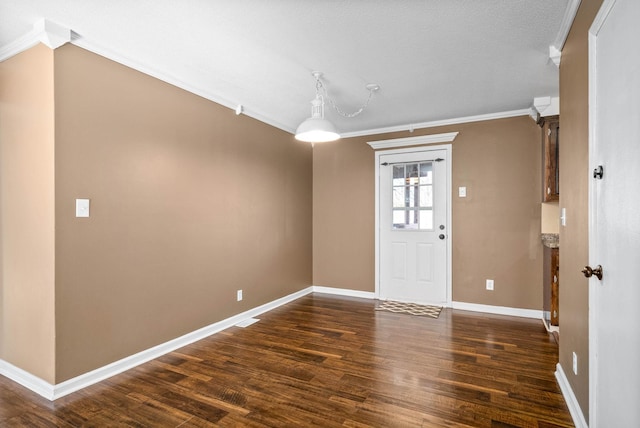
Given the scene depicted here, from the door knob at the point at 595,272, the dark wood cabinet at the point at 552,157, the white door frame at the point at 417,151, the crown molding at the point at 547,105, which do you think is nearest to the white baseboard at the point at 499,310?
the white door frame at the point at 417,151

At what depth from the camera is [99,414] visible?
2.08 m

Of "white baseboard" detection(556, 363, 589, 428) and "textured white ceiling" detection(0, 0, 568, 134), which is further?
"textured white ceiling" detection(0, 0, 568, 134)

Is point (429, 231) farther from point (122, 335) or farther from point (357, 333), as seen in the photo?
point (122, 335)

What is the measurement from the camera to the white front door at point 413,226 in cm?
449

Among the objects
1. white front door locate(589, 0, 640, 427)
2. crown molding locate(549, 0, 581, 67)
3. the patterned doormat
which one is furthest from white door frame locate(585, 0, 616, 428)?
the patterned doormat

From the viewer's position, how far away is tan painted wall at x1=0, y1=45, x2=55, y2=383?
226 centimetres

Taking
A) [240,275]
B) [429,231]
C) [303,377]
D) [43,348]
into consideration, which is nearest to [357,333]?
[303,377]

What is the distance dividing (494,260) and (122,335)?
159 inches

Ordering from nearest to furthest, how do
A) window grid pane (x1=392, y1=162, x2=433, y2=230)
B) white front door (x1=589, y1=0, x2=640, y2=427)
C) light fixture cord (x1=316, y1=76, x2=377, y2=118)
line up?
1. white front door (x1=589, y1=0, x2=640, y2=427)
2. light fixture cord (x1=316, y1=76, x2=377, y2=118)
3. window grid pane (x1=392, y1=162, x2=433, y2=230)

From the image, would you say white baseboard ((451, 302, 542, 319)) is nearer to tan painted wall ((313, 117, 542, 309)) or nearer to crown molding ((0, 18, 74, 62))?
tan painted wall ((313, 117, 542, 309))

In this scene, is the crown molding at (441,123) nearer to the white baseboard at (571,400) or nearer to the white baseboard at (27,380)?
the white baseboard at (571,400)

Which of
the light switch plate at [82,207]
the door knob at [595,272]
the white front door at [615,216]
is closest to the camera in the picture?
the white front door at [615,216]

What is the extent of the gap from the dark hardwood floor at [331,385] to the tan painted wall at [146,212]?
35cm

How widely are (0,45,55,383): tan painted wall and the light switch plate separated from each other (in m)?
0.15
